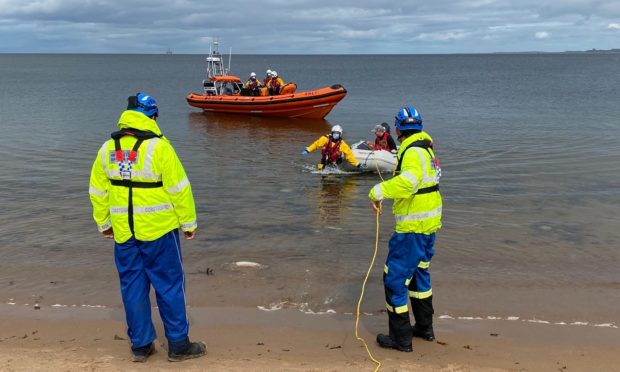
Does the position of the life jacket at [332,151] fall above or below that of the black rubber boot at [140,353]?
above

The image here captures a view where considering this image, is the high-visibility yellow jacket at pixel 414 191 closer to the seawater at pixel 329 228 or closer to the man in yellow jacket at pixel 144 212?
the man in yellow jacket at pixel 144 212

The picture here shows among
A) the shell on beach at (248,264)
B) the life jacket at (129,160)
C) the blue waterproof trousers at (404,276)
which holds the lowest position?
the shell on beach at (248,264)

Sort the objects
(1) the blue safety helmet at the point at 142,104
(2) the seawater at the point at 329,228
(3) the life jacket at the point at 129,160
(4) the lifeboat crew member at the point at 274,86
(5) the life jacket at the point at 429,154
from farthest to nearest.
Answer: (4) the lifeboat crew member at the point at 274,86
(2) the seawater at the point at 329,228
(5) the life jacket at the point at 429,154
(1) the blue safety helmet at the point at 142,104
(3) the life jacket at the point at 129,160

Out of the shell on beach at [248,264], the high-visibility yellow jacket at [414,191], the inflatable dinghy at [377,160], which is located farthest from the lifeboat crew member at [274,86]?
the high-visibility yellow jacket at [414,191]

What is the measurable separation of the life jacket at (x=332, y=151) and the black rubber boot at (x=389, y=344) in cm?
770

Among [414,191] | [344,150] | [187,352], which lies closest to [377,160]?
[344,150]

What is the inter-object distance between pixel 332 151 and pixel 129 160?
8371 mm

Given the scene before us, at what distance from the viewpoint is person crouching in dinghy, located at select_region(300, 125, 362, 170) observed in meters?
11.5

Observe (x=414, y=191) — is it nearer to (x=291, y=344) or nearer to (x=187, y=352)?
(x=291, y=344)

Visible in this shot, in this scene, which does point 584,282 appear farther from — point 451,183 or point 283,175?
point 283,175

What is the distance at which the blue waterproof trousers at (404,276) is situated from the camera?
12.8ft

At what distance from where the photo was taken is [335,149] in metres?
11.7

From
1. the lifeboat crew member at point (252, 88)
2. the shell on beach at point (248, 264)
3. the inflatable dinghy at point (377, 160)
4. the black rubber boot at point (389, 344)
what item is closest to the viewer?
the black rubber boot at point (389, 344)

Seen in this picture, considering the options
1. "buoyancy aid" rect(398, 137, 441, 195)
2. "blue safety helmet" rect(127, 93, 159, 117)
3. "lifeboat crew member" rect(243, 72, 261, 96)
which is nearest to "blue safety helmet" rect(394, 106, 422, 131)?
"buoyancy aid" rect(398, 137, 441, 195)
